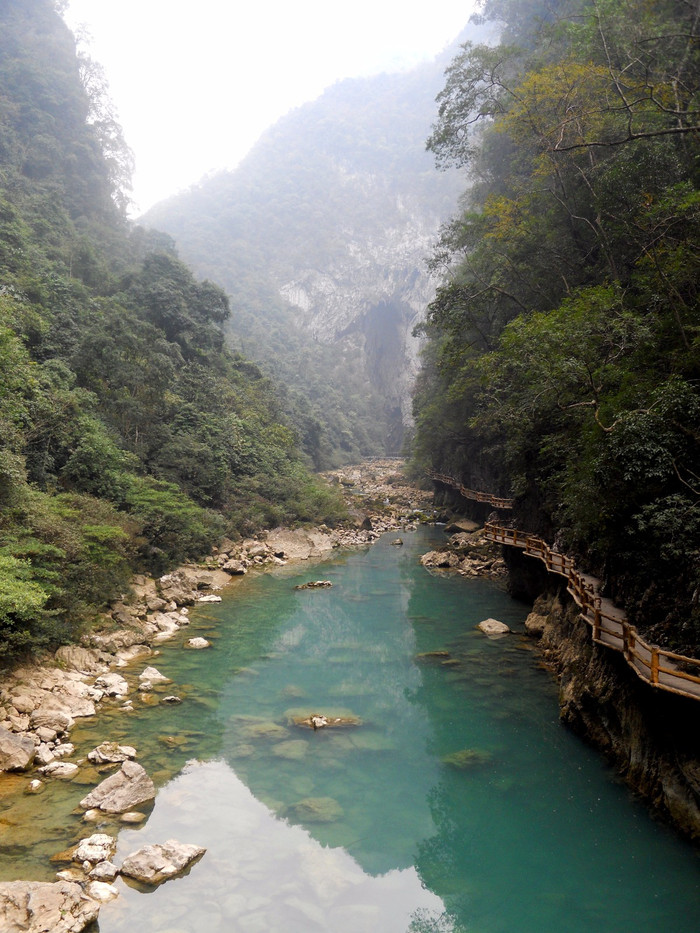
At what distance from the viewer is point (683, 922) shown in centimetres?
507

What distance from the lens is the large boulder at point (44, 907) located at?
4398 mm

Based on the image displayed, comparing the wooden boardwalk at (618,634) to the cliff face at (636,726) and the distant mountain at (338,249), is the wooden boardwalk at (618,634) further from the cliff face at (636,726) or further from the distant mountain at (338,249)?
the distant mountain at (338,249)

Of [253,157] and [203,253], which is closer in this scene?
[203,253]

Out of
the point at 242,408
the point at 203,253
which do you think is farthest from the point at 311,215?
the point at 242,408

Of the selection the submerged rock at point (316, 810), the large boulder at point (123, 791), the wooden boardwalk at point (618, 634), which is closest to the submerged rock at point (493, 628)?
the wooden boardwalk at point (618, 634)

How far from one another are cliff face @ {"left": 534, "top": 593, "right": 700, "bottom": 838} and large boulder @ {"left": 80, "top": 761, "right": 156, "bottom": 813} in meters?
6.04

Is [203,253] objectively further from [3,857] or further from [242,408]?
[3,857]

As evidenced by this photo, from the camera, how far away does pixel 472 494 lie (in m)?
25.5

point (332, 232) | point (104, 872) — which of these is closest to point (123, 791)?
point (104, 872)

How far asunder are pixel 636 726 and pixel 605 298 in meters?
7.85

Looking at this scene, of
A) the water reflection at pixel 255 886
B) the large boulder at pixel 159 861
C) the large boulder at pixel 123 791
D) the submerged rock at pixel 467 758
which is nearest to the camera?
the water reflection at pixel 255 886

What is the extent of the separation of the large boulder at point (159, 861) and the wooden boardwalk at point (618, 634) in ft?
17.0

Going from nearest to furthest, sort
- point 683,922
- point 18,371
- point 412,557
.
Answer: point 683,922, point 18,371, point 412,557

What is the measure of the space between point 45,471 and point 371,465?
4401cm
